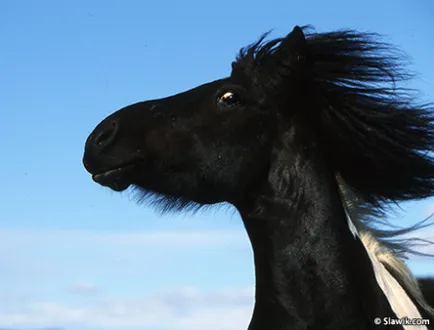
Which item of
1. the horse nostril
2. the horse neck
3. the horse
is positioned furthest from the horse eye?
the horse nostril

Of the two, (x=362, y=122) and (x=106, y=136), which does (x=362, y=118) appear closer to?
(x=362, y=122)

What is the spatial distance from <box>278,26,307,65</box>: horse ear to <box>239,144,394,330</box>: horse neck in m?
0.67

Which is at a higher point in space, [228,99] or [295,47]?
[295,47]

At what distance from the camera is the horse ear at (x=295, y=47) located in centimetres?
485

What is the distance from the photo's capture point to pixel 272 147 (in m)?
4.59

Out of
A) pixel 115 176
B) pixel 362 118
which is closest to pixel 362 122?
pixel 362 118

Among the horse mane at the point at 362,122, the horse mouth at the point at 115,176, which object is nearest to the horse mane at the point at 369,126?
the horse mane at the point at 362,122

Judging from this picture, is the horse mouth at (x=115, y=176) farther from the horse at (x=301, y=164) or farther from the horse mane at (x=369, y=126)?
the horse mane at (x=369, y=126)

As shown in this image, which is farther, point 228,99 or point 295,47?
point 295,47

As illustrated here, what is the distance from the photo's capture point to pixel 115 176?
178 inches

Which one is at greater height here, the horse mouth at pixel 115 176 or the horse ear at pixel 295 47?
the horse ear at pixel 295 47

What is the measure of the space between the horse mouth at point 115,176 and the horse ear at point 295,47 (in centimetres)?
118

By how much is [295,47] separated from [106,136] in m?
1.28

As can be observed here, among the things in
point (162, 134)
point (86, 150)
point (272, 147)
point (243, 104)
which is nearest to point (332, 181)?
point (272, 147)
